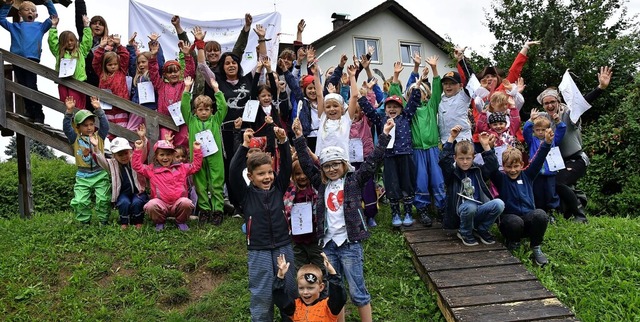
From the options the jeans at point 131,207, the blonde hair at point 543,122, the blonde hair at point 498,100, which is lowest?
the jeans at point 131,207

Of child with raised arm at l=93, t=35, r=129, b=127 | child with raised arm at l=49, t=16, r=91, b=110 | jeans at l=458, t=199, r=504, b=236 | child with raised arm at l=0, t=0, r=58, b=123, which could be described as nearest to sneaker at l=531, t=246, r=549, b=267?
jeans at l=458, t=199, r=504, b=236

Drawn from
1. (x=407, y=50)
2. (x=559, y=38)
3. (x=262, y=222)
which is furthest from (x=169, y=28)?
(x=407, y=50)

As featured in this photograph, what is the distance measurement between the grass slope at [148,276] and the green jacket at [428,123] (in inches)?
49.2

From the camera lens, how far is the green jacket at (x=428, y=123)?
6.53 metres

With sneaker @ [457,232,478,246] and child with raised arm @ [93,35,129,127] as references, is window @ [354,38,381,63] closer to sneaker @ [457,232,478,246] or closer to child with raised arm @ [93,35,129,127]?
child with raised arm @ [93,35,129,127]

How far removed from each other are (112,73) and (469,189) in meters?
5.21

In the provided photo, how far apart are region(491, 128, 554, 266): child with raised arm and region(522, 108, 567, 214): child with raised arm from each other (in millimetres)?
763

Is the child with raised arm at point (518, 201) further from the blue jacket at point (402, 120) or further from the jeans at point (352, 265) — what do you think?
the jeans at point (352, 265)

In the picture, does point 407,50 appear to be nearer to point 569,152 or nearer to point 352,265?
point 569,152

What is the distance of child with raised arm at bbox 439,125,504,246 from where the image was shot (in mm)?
5699

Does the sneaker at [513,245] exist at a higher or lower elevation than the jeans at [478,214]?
lower

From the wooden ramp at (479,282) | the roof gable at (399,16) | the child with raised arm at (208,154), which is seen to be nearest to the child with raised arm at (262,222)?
the wooden ramp at (479,282)

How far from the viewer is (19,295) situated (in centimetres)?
506

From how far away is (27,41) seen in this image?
7410 millimetres
